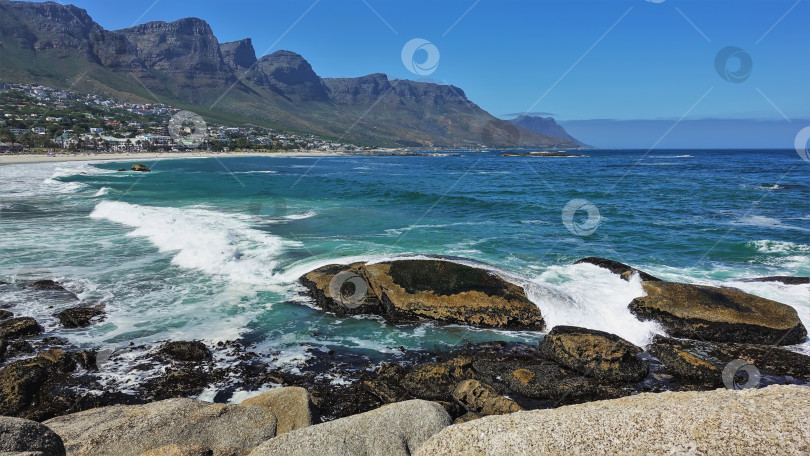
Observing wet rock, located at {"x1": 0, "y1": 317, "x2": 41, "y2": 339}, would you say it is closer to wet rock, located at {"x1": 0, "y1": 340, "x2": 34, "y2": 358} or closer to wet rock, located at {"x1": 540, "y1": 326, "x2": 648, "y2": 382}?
wet rock, located at {"x1": 0, "y1": 340, "x2": 34, "y2": 358}

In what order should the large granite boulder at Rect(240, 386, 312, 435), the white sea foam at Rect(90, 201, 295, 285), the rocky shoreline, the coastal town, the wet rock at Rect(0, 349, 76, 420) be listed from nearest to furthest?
the rocky shoreline < the large granite boulder at Rect(240, 386, 312, 435) < the wet rock at Rect(0, 349, 76, 420) < the white sea foam at Rect(90, 201, 295, 285) < the coastal town

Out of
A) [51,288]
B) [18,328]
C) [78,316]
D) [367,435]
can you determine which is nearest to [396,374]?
[367,435]

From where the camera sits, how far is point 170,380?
816cm

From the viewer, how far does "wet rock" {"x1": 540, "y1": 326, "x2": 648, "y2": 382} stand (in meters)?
8.60

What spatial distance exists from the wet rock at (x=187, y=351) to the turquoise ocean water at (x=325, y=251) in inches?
30.0

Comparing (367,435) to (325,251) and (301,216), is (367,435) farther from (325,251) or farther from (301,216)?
(301,216)

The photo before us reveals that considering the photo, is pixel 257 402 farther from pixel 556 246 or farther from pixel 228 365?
pixel 556 246

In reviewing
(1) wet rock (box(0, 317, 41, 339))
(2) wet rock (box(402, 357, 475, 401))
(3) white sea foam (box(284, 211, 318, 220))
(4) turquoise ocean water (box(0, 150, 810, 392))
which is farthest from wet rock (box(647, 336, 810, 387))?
(3) white sea foam (box(284, 211, 318, 220))

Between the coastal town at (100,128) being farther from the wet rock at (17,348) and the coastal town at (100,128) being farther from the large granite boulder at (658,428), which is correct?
the large granite boulder at (658,428)

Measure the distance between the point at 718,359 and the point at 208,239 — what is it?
18909 mm

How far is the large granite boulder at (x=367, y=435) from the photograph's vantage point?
4.52 metres

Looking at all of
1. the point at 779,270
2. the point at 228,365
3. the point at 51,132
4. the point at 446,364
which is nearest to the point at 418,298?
the point at 446,364

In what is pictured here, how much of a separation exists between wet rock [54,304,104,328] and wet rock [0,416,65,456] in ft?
23.9

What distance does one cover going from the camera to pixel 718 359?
31.2 ft
